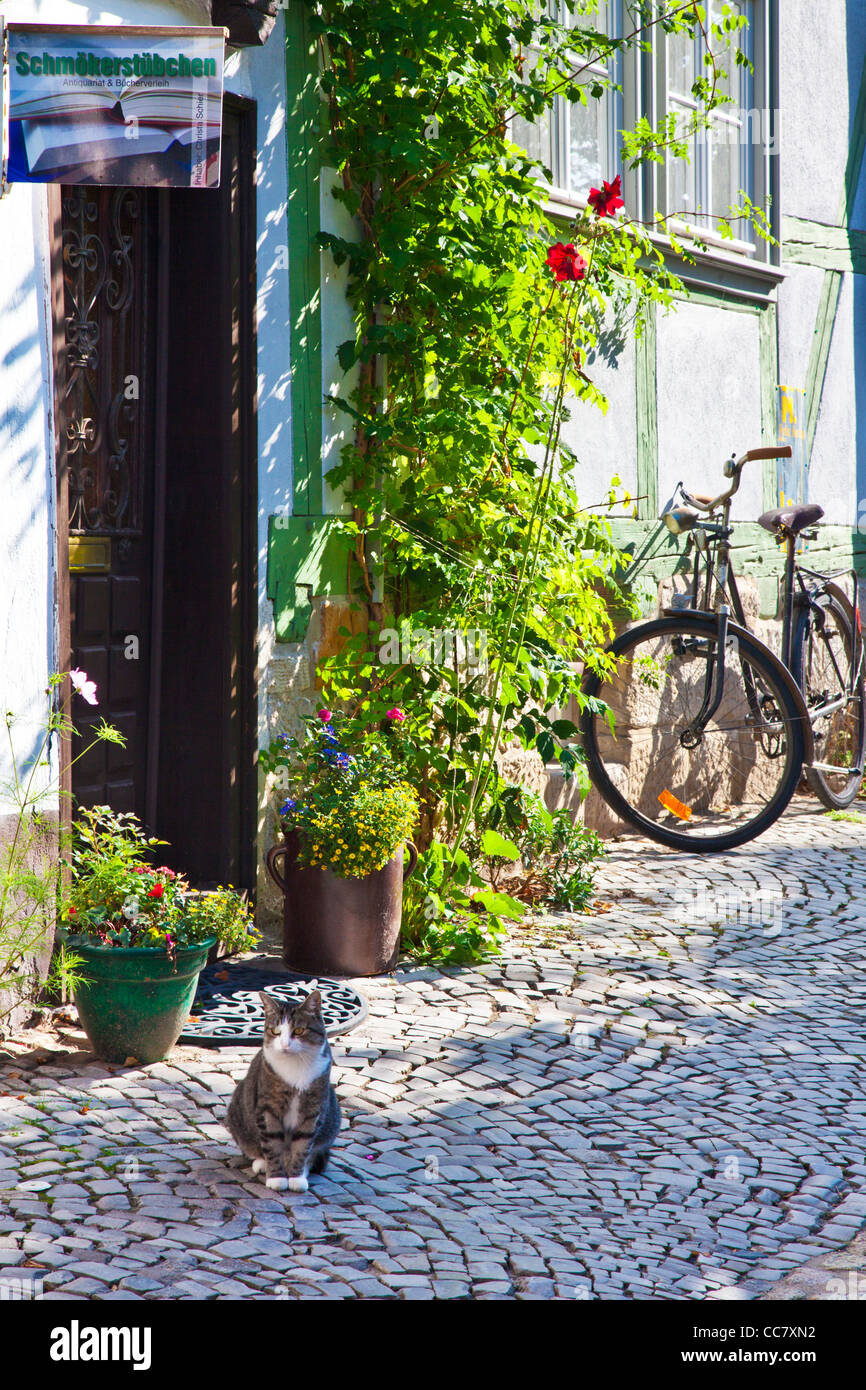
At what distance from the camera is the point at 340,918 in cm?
477

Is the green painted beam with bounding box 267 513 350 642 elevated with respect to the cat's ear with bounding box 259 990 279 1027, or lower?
elevated

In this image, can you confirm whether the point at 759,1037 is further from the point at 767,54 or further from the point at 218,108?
the point at 767,54

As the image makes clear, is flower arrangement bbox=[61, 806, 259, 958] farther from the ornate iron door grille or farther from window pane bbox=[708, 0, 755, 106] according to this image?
window pane bbox=[708, 0, 755, 106]

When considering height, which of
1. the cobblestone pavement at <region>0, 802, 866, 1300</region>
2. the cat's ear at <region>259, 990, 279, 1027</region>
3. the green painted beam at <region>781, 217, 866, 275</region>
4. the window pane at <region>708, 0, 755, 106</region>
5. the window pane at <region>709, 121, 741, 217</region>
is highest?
Result: the window pane at <region>708, 0, 755, 106</region>

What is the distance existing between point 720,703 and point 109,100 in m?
4.76

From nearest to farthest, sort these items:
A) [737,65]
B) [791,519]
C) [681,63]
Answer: [791,519] < [681,63] < [737,65]

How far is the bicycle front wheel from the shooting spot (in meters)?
6.86

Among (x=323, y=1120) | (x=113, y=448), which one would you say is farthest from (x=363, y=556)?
(x=323, y=1120)

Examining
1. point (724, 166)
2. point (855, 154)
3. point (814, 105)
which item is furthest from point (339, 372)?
point (855, 154)

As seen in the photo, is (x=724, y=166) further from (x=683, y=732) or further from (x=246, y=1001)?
(x=246, y=1001)

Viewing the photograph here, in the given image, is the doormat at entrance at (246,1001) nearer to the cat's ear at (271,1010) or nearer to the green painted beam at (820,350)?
the cat's ear at (271,1010)

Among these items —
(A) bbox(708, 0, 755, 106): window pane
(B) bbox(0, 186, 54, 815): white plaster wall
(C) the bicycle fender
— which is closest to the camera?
Answer: (B) bbox(0, 186, 54, 815): white plaster wall

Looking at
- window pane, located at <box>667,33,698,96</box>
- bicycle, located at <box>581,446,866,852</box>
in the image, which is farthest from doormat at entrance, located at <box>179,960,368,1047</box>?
window pane, located at <box>667,33,698,96</box>

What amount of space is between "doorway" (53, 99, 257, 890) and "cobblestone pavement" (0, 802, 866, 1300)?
988mm
